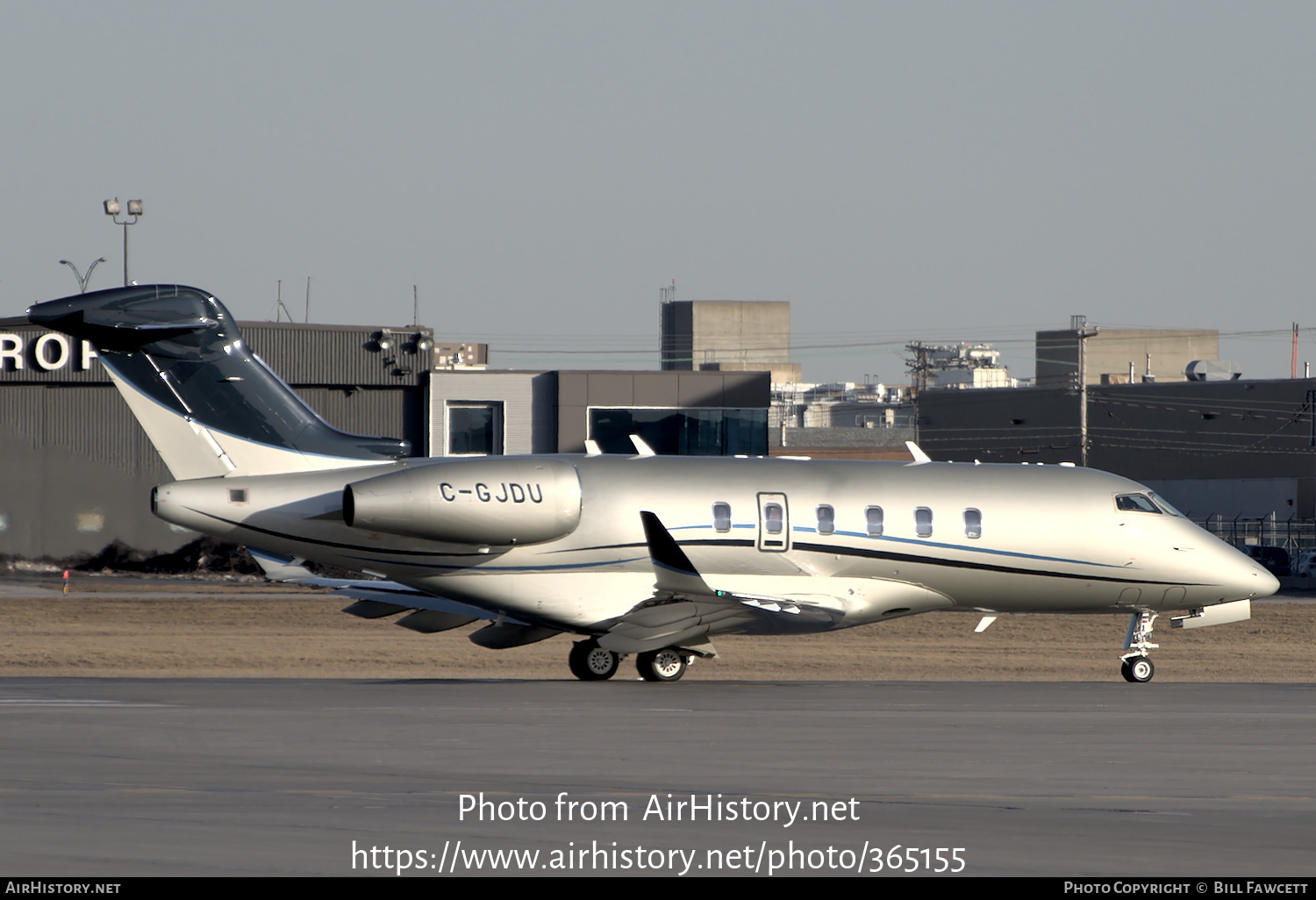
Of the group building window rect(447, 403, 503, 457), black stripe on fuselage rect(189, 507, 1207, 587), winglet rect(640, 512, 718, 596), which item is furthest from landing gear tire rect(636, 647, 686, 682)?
building window rect(447, 403, 503, 457)

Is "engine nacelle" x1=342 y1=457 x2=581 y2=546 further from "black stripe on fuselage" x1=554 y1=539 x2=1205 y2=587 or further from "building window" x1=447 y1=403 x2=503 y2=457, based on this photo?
"building window" x1=447 y1=403 x2=503 y2=457

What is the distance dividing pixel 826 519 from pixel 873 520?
713 millimetres

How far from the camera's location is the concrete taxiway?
30.5 ft

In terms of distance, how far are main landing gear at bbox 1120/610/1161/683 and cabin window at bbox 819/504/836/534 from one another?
502 cm

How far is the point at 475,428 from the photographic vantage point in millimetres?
58031

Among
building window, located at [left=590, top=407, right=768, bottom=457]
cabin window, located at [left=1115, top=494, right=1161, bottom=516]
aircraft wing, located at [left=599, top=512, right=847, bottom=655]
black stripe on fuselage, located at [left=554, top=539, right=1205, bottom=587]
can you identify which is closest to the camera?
aircraft wing, located at [left=599, top=512, right=847, bottom=655]

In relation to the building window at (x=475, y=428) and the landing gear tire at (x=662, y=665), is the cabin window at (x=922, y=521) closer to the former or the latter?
the landing gear tire at (x=662, y=665)

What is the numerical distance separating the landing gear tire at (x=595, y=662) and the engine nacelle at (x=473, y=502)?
1.92 meters

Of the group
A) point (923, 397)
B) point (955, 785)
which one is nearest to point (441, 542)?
point (955, 785)

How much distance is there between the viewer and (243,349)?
23.7 meters

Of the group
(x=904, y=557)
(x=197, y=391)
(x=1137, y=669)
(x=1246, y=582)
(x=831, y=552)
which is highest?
(x=197, y=391)

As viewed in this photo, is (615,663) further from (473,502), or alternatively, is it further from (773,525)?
(473,502)

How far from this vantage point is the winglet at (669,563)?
70.4ft

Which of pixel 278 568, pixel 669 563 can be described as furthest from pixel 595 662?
pixel 278 568
